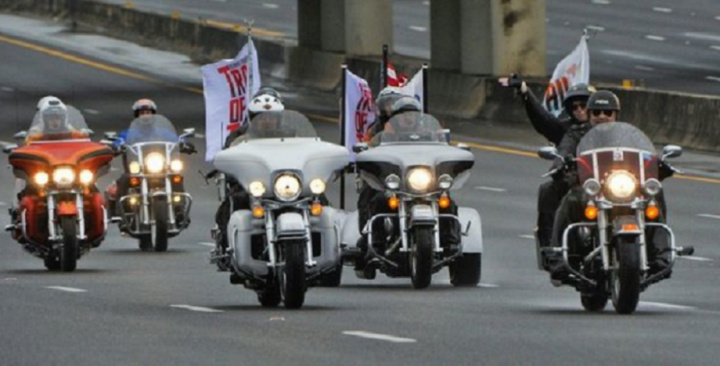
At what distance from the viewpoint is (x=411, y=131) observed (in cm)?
2208

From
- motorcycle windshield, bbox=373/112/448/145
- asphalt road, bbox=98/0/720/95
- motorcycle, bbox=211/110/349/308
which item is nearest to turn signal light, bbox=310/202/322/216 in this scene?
motorcycle, bbox=211/110/349/308

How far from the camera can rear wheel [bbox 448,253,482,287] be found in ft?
72.9

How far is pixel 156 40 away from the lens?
6444 centimetres

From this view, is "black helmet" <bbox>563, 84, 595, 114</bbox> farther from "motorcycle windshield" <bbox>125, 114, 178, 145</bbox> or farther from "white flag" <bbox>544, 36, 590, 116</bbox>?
"motorcycle windshield" <bbox>125, 114, 178, 145</bbox>

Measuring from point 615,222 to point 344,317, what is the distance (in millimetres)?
1888

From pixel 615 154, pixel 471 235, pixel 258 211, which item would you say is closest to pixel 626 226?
pixel 615 154

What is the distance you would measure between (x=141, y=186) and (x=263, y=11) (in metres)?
47.4

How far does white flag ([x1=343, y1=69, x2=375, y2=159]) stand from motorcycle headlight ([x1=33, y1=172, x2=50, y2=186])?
2.84m

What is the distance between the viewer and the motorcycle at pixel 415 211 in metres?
21.3

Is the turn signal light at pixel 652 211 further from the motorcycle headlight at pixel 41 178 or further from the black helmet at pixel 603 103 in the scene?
the motorcycle headlight at pixel 41 178

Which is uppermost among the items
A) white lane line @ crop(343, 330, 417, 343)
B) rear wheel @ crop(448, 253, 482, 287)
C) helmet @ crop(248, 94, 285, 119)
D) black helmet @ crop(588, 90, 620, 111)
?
helmet @ crop(248, 94, 285, 119)

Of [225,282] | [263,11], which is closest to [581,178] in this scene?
[225,282]

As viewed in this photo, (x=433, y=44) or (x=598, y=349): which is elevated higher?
(x=433, y=44)

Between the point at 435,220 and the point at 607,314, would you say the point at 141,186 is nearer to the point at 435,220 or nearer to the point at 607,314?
the point at 435,220
